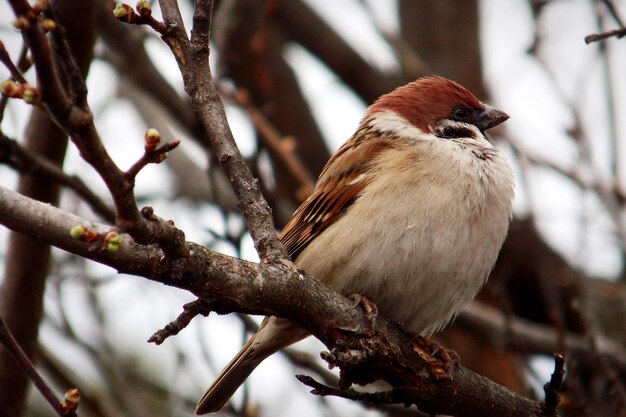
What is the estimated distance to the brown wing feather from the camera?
4297 millimetres

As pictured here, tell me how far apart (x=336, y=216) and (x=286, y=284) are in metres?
1.43

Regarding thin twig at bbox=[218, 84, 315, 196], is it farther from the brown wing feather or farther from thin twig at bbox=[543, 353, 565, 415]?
thin twig at bbox=[543, 353, 565, 415]

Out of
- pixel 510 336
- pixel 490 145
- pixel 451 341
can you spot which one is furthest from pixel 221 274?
pixel 451 341

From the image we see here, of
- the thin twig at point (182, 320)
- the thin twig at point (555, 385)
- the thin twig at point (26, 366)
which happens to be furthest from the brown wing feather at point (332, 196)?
the thin twig at point (26, 366)

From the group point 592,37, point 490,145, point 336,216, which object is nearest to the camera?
point 592,37

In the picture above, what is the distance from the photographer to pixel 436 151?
4.37 m

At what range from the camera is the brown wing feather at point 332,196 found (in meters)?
4.30

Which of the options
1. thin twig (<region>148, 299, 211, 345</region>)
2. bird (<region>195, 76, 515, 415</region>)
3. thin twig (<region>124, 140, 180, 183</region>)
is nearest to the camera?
thin twig (<region>124, 140, 180, 183</region>)

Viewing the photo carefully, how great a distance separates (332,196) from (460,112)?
3.84ft

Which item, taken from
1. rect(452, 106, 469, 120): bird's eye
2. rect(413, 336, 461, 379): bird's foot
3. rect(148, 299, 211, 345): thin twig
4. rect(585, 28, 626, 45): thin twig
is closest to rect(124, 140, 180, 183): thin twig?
rect(148, 299, 211, 345): thin twig

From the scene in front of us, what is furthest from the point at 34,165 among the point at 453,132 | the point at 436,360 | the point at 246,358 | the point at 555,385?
the point at 555,385

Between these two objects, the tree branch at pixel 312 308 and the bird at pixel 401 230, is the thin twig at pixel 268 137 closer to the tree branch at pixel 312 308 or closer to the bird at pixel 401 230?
the bird at pixel 401 230

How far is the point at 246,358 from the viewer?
424 cm

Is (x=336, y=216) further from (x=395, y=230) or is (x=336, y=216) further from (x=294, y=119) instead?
(x=294, y=119)
